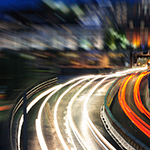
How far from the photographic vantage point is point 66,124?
1240 centimetres

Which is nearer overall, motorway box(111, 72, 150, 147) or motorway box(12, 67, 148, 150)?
motorway box(12, 67, 148, 150)

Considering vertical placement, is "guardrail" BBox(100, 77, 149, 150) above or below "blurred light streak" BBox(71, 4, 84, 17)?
below

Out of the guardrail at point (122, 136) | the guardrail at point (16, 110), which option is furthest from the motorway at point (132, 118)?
the guardrail at point (16, 110)

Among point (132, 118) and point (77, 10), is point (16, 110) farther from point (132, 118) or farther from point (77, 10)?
point (77, 10)

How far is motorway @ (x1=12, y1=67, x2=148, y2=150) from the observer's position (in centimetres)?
944

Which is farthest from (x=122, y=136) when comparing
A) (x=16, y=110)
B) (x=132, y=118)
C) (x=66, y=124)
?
(x=16, y=110)

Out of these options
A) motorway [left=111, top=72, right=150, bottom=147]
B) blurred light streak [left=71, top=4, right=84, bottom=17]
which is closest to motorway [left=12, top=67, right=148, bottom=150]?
motorway [left=111, top=72, right=150, bottom=147]

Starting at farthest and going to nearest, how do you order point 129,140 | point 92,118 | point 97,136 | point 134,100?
point 134,100, point 92,118, point 97,136, point 129,140

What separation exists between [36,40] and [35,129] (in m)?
20.4

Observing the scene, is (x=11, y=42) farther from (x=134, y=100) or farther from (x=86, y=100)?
(x=134, y=100)

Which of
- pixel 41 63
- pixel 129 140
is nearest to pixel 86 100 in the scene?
pixel 129 140

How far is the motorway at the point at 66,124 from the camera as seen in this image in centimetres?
944

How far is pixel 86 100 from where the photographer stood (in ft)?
62.7

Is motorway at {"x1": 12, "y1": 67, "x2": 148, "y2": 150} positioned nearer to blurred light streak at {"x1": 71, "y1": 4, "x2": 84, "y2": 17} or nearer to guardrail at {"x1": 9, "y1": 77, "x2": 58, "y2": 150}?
guardrail at {"x1": 9, "y1": 77, "x2": 58, "y2": 150}
